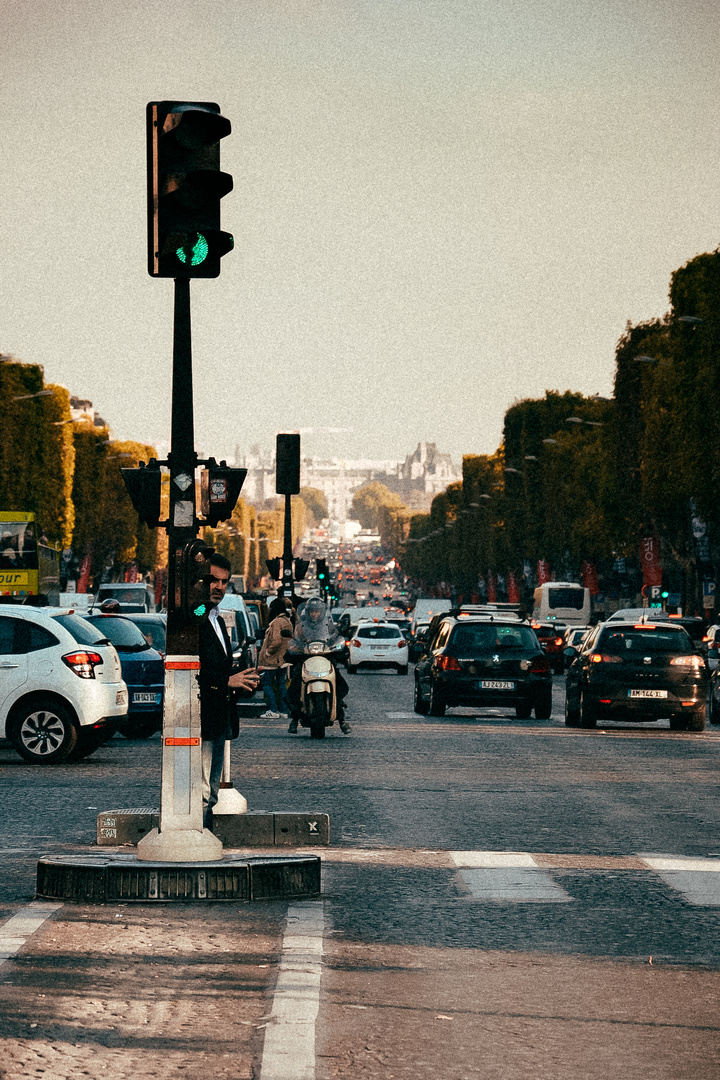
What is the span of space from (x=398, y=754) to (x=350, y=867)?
984 centimetres

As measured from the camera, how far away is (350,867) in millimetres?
11195

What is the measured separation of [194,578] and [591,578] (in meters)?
80.1

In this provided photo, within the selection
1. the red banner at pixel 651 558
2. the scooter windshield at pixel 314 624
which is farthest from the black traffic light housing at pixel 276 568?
the scooter windshield at pixel 314 624

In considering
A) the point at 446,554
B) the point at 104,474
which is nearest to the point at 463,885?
the point at 104,474

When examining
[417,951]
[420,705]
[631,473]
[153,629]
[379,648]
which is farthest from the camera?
[631,473]

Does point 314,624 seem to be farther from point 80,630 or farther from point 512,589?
point 512,589

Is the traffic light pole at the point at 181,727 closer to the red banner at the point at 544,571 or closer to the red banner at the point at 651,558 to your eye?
the red banner at the point at 651,558

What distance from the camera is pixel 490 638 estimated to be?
2941 cm

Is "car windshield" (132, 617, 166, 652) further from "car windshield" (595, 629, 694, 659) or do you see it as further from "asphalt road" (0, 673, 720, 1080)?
"asphalt road" (0, 673, 720, 1080)

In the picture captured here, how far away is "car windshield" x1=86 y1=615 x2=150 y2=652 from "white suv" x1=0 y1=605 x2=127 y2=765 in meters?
4.76

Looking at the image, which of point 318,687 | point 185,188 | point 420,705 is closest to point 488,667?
point 420,705

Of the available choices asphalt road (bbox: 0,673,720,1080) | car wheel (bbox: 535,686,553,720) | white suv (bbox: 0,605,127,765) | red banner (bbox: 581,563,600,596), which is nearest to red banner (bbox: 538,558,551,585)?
red banner (bbox: 581,563,600,596)

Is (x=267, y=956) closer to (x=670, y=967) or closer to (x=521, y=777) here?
(x=670, y=967)

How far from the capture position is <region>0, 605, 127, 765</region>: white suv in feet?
63.9
